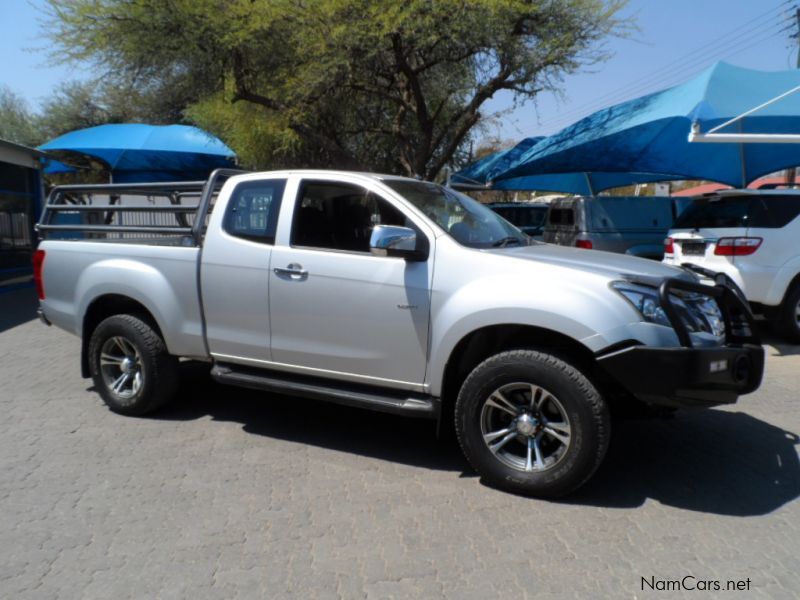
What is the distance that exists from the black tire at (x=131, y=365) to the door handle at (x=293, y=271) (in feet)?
4.51

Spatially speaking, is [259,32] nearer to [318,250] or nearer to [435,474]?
[318,250]

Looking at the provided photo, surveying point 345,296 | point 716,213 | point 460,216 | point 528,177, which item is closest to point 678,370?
point 460,216

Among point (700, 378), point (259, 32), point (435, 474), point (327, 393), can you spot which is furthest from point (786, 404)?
point (259, 32)

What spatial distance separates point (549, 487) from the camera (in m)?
3.89

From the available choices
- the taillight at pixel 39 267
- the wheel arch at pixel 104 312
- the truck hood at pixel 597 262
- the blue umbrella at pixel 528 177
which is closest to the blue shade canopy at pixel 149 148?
the blue umbrella at pixel 528 177

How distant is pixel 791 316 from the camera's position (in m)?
7.94

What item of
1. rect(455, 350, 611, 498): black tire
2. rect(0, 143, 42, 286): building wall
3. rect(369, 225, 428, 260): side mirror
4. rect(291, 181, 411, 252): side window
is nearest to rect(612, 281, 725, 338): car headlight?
rect(455, 350, 611, 498): black tire

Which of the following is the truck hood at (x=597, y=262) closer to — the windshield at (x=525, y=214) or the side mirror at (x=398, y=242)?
the side mirror at (x=398, y=242)

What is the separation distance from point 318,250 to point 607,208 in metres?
7.30

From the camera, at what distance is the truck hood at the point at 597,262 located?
12.9 feet

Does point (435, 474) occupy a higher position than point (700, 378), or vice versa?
point (700, 378)

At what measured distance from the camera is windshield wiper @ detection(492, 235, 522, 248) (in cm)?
462

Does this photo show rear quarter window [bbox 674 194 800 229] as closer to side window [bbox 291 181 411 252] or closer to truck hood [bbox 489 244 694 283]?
truck hood [bbox 489 244 694 283]

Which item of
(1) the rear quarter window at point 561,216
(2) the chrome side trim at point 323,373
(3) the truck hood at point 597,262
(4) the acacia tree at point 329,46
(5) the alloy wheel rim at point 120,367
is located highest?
(4) the acacia tree at point 329,46
